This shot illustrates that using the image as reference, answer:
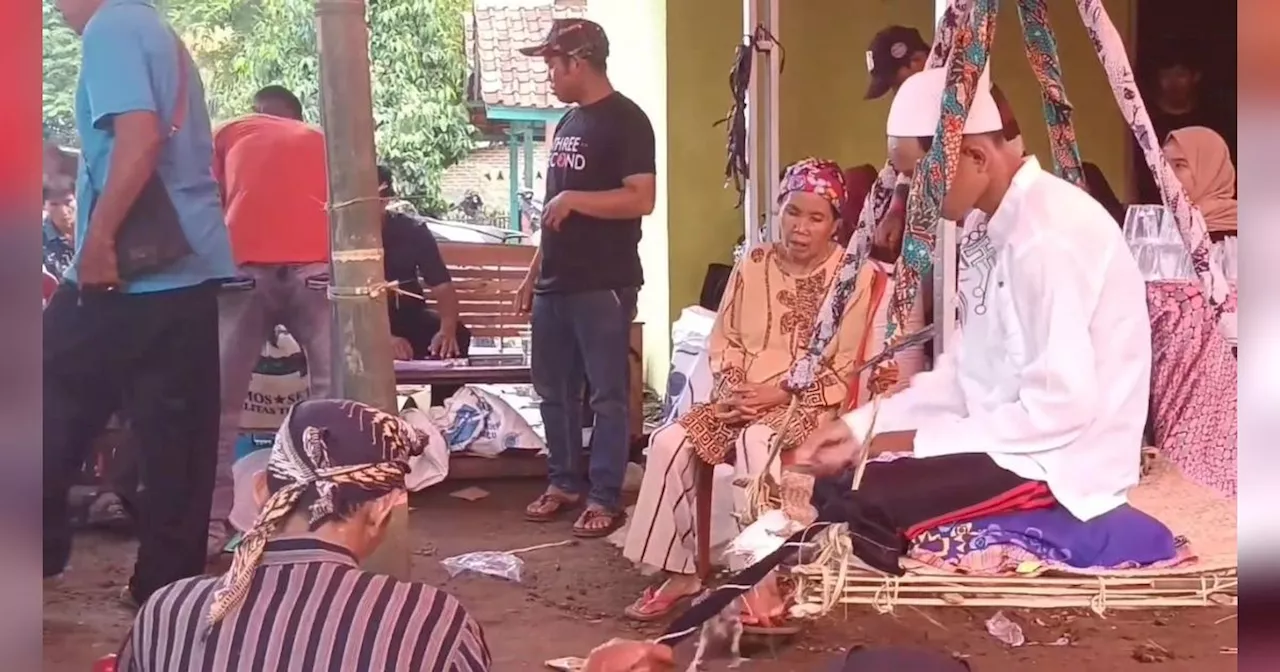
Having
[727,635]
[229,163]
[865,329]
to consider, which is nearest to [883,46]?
[865,329]

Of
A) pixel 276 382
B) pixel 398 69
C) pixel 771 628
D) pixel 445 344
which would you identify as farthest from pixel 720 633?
pixel 398 69

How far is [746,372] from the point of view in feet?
8.41

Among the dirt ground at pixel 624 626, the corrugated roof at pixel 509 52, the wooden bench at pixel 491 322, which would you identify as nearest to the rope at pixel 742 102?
the wooden bench at pixel 491 322

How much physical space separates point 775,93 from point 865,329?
4.56 feet

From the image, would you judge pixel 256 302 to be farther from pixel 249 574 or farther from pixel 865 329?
pixel 249 574

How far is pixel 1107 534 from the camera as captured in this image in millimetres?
1652

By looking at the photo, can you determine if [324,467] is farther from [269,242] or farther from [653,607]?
[269,242]

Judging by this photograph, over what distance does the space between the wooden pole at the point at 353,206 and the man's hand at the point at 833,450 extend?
61cm

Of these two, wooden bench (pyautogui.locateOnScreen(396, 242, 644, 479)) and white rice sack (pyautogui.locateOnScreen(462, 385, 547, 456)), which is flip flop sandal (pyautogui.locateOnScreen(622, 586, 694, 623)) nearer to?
wooden bench (pyautogui.locateOnScreen(396, 242, 644, 479))

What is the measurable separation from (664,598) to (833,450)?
855 mm

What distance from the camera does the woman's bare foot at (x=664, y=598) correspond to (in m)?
2.50

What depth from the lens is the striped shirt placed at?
42.7 inches

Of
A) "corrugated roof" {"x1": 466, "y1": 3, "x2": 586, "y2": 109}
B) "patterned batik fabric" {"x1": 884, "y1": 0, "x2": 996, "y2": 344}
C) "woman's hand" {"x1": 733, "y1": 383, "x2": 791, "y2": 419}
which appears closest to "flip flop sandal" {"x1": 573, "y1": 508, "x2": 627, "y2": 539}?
"woman's hand" {"x1": 733, "y1": 383, "x2": 791, "y2": 419}

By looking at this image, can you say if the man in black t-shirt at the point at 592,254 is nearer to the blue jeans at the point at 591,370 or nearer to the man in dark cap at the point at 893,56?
the blue jeans at the point at 591,370
